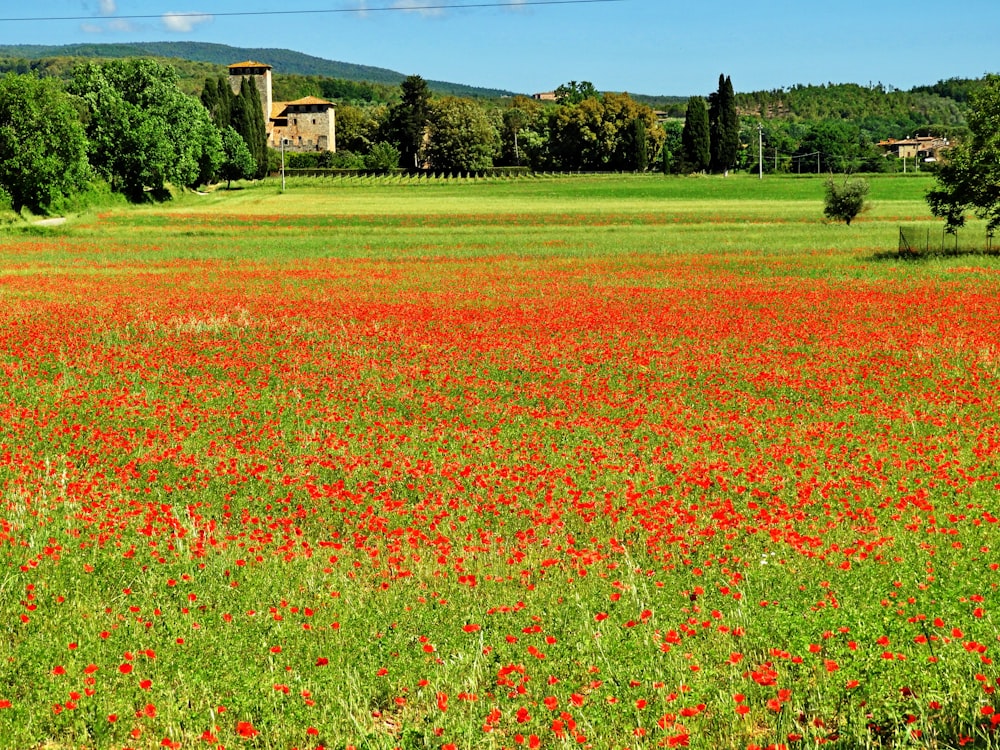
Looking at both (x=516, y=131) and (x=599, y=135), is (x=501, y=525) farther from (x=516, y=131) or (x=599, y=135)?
(x=516, y=131)

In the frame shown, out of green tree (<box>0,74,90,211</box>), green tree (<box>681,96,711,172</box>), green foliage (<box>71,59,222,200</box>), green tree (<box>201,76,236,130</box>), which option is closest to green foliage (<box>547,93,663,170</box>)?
green tree (<box>681,96,711,172</box>)

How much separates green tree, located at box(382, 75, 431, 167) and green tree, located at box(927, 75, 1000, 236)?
120 metres

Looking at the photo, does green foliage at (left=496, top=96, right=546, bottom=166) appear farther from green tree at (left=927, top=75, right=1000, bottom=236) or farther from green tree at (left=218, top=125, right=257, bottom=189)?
green tree at (left=927, top=75, right=1000, bottom=236)

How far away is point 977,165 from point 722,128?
10975cm

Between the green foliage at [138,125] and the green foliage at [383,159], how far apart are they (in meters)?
55.9

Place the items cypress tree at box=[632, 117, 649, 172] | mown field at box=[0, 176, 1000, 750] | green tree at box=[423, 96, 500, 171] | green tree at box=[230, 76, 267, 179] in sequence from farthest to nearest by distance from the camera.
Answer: green tree at box=[423, 96, 500, 171]
cypress tree at box=[632, 117, 649, 172]
green tree at box=[230, 76, 267, 179]
mown field at box=[0, 176, 1000, 750]

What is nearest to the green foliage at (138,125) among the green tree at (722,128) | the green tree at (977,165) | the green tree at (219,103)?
the green tree at (219,103)

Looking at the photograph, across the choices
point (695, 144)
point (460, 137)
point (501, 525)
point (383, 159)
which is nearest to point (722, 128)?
point (695, 144)

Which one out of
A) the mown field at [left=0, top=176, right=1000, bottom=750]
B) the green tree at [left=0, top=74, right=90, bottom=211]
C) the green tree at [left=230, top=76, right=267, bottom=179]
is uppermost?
the green tree at [left=230, top=76, right=267, bottom=179]

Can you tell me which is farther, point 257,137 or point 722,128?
point 722,128

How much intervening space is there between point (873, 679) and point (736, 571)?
2.84 meters

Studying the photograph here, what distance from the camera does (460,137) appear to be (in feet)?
485

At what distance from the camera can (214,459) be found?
13148 mm

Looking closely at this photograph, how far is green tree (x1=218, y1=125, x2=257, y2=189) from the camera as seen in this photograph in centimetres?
11969
